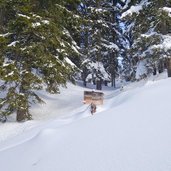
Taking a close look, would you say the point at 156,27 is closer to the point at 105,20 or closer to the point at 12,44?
the point at 12,44

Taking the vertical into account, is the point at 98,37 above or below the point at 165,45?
above

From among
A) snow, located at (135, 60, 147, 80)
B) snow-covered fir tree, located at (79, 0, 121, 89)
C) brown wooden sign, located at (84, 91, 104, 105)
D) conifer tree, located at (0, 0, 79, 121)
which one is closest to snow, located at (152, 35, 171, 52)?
snow, located at (135, 60, 147, 80)

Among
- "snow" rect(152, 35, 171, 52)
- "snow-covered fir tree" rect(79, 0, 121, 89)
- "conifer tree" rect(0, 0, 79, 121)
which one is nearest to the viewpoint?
"conifer tree" rect(0, 0, 79, 121)

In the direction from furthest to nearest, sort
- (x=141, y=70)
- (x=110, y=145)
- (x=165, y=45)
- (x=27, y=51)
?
(x=141, y=70) → (x=165, y=45) → (x=27, y=51) → (x=110, y=145)

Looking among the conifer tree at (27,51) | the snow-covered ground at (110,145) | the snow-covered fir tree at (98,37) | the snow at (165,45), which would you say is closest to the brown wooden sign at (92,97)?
the snow-covered ground at (110,145)

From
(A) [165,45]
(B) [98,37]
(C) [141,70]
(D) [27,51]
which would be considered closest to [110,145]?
(D) [27,51]

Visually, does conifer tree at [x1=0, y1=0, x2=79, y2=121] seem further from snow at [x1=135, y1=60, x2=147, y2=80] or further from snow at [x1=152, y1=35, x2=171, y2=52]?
snow at [x1=135, y1=60, x2=147, y2=80]

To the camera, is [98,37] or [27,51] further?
[98,37]

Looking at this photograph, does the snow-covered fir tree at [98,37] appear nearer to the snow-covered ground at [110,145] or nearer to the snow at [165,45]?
the snow at [165,45]

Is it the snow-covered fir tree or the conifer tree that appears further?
the snow-covered fir tree

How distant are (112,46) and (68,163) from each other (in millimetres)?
22214

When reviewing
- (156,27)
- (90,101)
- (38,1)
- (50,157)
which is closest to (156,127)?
(50,157)

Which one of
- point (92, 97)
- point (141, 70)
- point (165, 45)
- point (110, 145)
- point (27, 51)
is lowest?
point (110, 145)

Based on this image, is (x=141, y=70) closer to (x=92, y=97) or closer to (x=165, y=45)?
(x=165, y=45)
